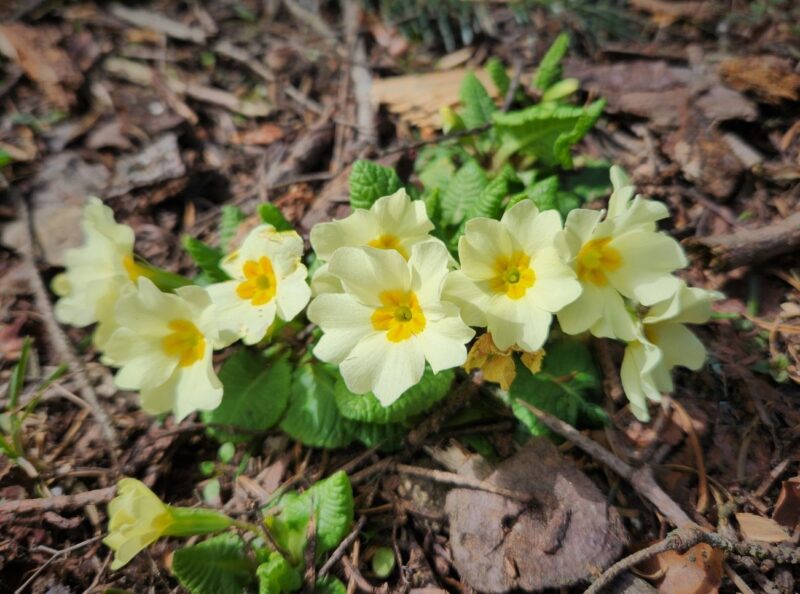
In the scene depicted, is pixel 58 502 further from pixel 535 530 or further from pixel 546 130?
pixel 546 130

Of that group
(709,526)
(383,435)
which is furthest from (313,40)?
(709,526)

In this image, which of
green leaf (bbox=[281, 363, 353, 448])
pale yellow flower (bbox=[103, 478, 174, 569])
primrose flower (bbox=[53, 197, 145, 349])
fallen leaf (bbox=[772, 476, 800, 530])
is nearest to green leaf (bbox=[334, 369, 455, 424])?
green leaf (bbox=[281, 363, 353, 448])

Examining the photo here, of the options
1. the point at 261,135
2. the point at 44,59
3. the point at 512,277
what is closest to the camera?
the point at 512,277

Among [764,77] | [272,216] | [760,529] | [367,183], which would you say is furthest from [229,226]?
[764,77]

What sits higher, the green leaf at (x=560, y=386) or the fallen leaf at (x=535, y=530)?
the green leaf at (x=560, y=386)

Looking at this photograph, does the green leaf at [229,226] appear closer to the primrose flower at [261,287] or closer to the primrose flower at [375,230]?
the primrose flower at [261,287]

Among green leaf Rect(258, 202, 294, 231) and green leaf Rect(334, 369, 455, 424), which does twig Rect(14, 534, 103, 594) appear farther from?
green leaf Rect(258, 202, 294, 231)

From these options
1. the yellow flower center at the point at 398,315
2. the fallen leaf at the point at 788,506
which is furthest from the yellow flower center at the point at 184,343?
the fallen leaf at the point at 788,506
